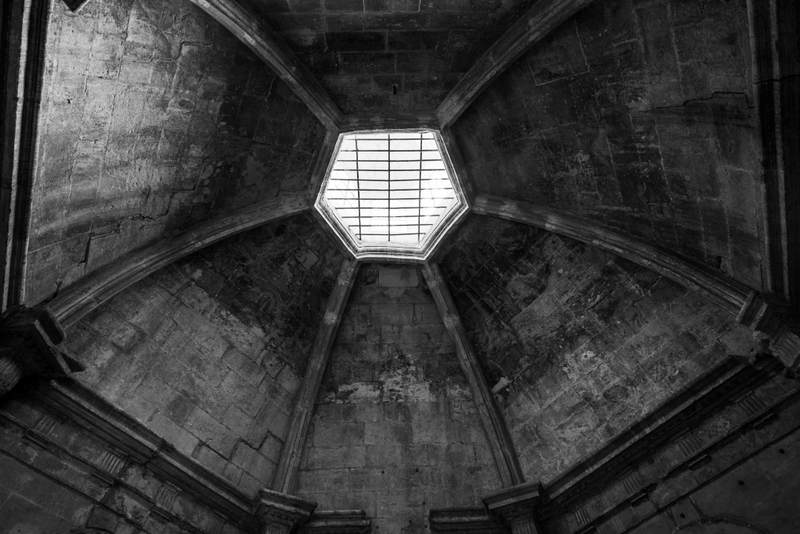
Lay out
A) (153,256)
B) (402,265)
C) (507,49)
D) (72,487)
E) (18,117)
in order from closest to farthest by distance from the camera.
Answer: (18,117)
(72,487)
(507,49)
(153,256)
(402,265)

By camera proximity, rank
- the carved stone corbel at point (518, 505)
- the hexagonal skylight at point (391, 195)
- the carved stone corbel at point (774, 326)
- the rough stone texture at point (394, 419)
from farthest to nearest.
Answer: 1. the hexagonal skylight at point (391, 195)
2. the rough stone texture at point (394, 419)
3. the carved stone corbel at point (518, 505)
4. the carved stone corbel at point (774, 326)

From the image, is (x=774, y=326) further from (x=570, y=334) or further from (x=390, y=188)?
(x=390, y=188)

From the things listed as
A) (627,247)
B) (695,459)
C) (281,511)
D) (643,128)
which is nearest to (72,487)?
(281,511)

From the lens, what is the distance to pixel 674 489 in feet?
28.2

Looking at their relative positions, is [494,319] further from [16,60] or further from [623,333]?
[16,60]

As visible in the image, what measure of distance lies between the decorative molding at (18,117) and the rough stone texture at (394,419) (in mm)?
5634

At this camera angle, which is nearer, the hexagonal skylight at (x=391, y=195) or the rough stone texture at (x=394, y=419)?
the rough stone texture at (x=394, y=419)

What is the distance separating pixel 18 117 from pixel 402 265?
23.8 ft

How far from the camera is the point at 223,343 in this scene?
11086 mm

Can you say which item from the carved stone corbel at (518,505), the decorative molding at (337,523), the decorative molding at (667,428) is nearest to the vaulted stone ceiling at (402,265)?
the decorative molding at (667,428)

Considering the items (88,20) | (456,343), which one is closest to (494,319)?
(456,343)

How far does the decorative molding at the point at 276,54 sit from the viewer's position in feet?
29.6

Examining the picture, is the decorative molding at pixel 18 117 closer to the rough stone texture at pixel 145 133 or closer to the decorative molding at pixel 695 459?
the rough stone texture at pixel 145 133

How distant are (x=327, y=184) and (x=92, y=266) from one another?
4.42 metres
